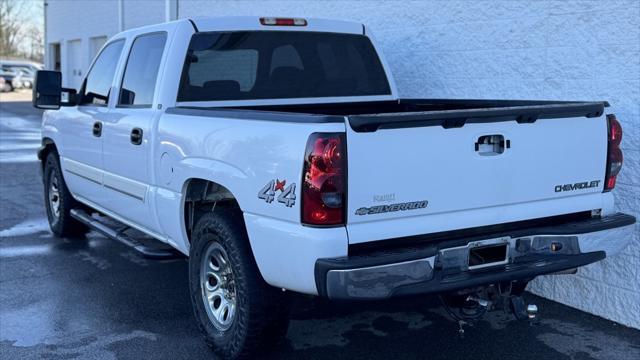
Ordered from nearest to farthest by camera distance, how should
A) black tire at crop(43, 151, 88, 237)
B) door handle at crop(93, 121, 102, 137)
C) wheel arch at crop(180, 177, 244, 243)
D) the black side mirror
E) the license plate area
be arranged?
1. the license plate area
2. wheel arch at crop(180, 177, 244, 243)
3. door handle at crop(93, 121, 102, 137)
4. the black side mirror
5. black tire at crop(43, 151, 88, 237)

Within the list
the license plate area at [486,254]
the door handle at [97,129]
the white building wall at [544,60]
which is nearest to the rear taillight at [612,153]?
the white building wall at [544,60]

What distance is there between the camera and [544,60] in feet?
19.4

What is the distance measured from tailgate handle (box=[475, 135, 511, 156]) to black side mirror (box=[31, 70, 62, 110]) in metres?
3.99

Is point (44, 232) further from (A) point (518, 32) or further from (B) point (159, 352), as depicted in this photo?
(A) point (518, 32)

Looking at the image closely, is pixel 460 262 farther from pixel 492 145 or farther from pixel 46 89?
pixel 46 89

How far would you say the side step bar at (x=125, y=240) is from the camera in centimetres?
518

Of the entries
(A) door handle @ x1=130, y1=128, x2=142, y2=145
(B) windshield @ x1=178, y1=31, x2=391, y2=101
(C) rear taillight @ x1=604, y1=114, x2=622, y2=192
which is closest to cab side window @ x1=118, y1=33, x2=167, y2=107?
(A) door handle @ x1=130, y1=128, x2=142, y2=145

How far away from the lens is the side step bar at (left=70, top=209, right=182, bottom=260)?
5184 mm

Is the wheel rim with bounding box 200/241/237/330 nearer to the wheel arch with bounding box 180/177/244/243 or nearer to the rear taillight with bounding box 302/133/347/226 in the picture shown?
the wheel arch with bounding box 180/177/244/243

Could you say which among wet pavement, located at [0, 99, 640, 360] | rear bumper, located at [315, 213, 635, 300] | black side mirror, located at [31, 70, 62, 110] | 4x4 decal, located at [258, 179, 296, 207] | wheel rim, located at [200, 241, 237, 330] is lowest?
wet pavement, located at [0, 99, 640, 360]

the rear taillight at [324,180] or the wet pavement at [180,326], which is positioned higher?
the rear taillight at [324,180]

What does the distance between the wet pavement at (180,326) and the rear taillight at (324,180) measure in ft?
4.39

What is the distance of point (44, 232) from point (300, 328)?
3.98m

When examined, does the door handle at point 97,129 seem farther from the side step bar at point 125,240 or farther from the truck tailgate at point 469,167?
the truck tailgate at point 469,167
